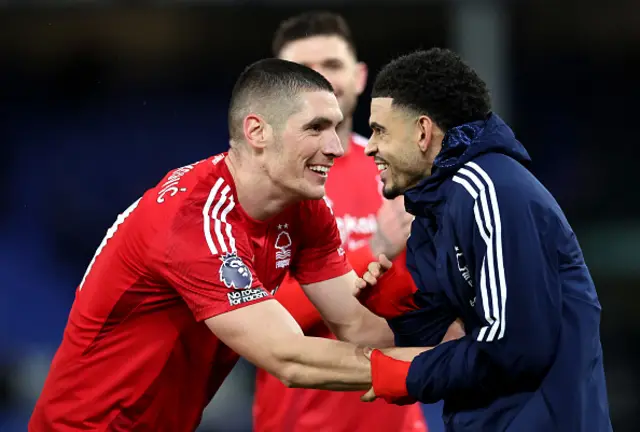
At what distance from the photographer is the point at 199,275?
10.7 ft

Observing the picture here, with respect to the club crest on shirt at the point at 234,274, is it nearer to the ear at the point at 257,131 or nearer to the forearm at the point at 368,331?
the ear at the point at 257,131

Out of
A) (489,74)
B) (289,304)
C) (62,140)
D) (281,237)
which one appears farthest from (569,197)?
(281,237)

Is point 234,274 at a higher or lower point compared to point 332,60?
lower

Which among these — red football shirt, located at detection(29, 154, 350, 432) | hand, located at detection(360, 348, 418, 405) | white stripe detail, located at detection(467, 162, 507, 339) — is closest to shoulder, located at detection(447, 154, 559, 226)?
white stripe detail, located at detection(467, 162, 507, 339)

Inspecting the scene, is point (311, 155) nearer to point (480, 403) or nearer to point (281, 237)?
point (281, 237)

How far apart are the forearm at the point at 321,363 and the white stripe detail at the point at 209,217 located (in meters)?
0.37

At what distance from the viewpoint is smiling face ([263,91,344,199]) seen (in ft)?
11.4

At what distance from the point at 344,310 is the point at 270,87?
0.89 meters

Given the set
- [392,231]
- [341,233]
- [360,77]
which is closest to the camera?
[392,231]

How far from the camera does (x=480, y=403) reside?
2.96m

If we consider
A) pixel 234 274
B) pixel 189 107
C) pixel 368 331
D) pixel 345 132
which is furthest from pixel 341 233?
pixel 189 107

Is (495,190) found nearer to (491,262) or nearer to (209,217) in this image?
(491,262)

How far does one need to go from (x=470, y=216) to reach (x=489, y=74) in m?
5.56

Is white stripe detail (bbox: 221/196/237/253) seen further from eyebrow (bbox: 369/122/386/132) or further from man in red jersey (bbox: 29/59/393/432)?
eyebrow (bbox: 369/122/386/132)
